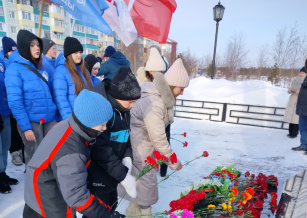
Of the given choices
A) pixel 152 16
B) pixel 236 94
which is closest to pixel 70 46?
pixel 152 16

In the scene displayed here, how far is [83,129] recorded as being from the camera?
1177mm

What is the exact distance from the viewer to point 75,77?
2.61 meters

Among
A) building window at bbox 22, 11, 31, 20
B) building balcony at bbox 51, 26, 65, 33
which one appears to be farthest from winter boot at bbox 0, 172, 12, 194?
building balcony at bbox 51, 26, 65, 33

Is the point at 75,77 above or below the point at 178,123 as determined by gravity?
above

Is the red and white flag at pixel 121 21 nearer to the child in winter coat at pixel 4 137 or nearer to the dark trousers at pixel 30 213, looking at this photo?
the child in winter coat at pixel 4 137

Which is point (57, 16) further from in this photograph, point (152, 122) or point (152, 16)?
point (152, 122)

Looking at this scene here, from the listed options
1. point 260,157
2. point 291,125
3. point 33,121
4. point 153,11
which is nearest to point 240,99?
point 291,125

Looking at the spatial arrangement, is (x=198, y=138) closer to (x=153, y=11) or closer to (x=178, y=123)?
(x=178, y=123)

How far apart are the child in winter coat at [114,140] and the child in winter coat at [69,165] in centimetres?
22

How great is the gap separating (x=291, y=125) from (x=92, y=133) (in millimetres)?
5646

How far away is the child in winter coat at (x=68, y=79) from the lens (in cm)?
251

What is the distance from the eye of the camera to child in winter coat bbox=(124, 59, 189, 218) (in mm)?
1833

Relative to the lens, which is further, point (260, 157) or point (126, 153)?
point (260, 157)

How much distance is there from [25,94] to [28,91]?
0.17 feet
